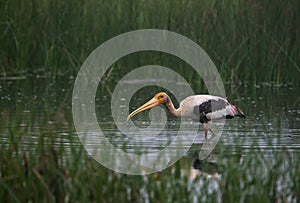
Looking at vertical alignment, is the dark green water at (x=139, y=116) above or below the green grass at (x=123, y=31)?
below

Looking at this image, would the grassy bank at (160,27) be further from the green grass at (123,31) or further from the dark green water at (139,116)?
the dark green water at (139,116)

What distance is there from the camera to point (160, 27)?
587 inches

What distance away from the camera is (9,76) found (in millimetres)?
15812

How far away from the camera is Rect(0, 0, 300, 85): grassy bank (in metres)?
14.2

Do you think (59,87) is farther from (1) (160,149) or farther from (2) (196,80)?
(1) (160,149)

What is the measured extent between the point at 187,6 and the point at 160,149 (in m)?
5.95

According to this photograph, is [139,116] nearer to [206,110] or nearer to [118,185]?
[206,110]

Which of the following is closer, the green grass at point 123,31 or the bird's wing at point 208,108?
the bird's wing at point 208,108

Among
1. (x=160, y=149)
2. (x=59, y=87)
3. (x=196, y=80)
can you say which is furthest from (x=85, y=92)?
(x=160, y=149)

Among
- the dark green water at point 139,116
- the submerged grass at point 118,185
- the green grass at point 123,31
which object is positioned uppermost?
the green grass at point 123,31

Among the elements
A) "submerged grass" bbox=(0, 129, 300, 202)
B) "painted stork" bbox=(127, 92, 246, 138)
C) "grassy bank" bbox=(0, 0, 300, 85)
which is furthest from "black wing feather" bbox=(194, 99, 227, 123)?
"submerged grass" bbox=(0, 129, 300, 202)

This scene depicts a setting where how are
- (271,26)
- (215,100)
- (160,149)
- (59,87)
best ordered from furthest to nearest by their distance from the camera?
(59,87) → (271,26) → (215,100) → (160,149)

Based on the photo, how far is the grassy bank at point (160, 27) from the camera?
14.2 meters

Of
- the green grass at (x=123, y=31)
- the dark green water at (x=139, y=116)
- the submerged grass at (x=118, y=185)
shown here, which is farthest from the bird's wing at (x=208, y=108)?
the submerged grass at (x=118, y=185)
